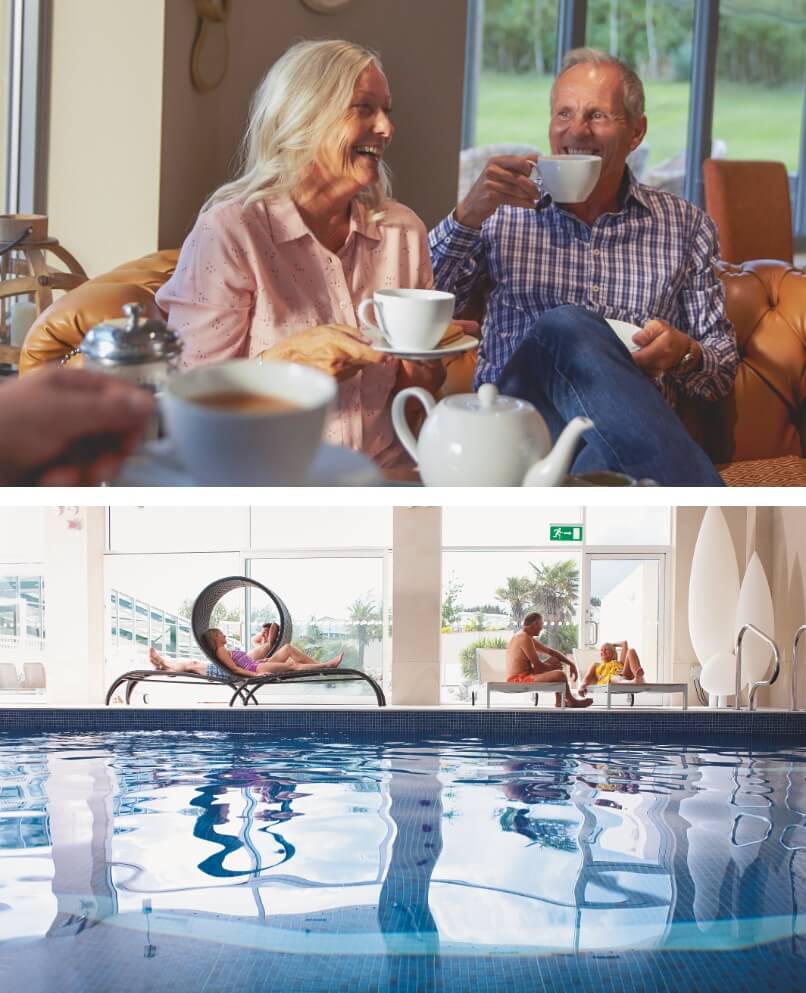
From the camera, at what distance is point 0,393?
27.1 inches

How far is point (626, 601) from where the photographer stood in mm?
5707

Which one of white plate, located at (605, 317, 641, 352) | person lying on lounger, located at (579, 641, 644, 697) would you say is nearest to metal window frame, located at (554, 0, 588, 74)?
white plate, located at (605, 317, 641, 352)

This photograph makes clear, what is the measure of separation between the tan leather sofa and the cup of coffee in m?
0.10

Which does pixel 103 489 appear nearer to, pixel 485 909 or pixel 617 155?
pixel 617 155

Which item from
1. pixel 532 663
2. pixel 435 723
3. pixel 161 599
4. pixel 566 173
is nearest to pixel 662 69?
pixel 566 173

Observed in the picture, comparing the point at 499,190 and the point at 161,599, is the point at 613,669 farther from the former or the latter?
the point at 499,190

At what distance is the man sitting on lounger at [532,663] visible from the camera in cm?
478


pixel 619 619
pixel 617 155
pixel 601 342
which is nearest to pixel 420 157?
pixel 617 155

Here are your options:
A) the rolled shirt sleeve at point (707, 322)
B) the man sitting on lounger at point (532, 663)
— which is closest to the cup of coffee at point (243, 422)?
the rolled shirt sleeve at point (707, 322)

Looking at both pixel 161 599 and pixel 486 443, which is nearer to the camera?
pixel 486 443

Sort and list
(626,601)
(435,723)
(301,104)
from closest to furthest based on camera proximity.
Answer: (301,104) → (435,723) → (626,601)

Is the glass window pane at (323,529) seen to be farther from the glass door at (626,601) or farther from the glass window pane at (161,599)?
the glass door at (626,601)

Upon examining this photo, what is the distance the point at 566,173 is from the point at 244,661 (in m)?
3.97

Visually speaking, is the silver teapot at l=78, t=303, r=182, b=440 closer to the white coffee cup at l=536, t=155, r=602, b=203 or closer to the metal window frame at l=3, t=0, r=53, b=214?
the metal window frame at l=3, t=0, r=53, b=214
